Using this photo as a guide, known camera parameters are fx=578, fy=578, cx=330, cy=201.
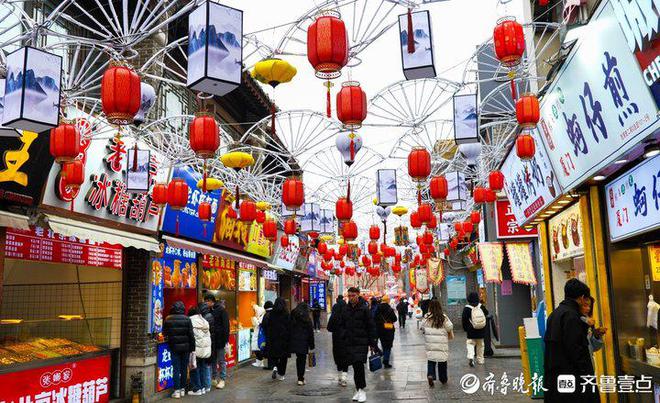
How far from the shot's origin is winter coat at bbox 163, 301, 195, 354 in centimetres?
1291

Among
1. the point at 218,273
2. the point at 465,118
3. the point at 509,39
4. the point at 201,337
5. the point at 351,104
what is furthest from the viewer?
the point at 218,273

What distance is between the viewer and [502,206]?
2183cm

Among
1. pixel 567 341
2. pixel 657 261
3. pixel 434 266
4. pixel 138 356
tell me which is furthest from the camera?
pixel 434 266

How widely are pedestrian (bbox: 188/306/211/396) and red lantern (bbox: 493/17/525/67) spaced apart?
9161 millimetres

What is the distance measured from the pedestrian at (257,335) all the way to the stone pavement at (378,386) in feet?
1.35

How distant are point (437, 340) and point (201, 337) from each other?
5.50 meters

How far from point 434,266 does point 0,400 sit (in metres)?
33.0

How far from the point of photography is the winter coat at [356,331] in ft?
39.2

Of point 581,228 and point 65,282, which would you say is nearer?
point 581,228

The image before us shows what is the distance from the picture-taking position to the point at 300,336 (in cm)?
1527

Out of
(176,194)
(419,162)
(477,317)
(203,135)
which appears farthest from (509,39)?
(477,317)

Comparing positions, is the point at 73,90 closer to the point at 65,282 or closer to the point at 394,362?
the point at 65,282

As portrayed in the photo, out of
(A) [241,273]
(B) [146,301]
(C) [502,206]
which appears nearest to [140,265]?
(B) [146,301]

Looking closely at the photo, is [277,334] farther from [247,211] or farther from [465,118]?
[465,118]
